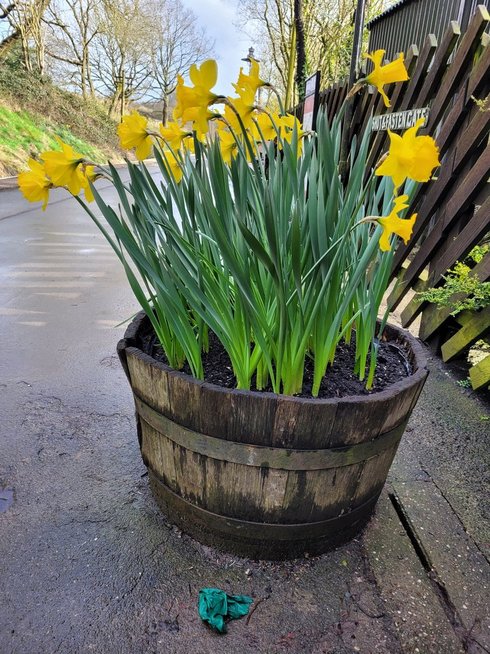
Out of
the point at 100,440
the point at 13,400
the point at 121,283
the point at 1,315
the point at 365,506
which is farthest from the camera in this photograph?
the point at 121,283

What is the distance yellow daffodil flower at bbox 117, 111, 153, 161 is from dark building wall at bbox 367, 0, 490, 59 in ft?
19.5

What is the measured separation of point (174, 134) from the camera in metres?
1.17

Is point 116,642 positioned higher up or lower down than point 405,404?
lower down

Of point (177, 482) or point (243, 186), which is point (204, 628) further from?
point (243, 186)

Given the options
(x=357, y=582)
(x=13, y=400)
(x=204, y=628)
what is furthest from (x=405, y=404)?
(x=13, y=400)

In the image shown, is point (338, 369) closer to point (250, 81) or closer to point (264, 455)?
point (264, 455)

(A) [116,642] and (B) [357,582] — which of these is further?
(B) [357,582]

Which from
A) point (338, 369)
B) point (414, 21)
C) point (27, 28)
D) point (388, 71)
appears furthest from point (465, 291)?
point (27, 28)

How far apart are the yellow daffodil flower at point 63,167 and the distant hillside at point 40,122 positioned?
946 cm

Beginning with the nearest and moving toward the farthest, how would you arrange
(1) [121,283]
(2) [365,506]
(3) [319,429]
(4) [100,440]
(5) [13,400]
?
(3) [319,429] < (2) [365,506] < (4) [100,440] < (5) [13,400] < (1) [121,283]

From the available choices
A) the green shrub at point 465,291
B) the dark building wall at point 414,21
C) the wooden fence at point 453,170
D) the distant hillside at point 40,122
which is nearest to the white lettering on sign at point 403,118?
the wooden fence at point 453,170

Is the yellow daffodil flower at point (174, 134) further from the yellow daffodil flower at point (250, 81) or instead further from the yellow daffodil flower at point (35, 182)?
the yellow daffodil flower at point (35, 182)

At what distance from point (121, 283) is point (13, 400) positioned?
1.97 meters

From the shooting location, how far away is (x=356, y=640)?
1.00 meters
